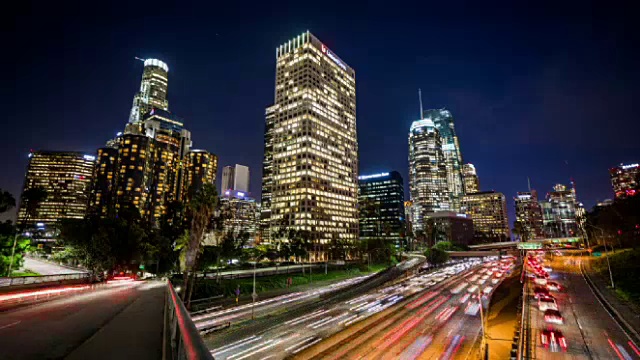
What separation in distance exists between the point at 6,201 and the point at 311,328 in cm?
6098

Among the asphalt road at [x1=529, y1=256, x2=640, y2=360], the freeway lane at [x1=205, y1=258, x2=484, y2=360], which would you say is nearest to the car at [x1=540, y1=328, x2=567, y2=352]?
the asphalt road at [x1=529, y1=256, x2=640, y2=360]

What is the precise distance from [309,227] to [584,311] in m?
124

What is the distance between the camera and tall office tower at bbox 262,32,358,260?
16962 cm

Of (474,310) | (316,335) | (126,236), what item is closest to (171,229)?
(126,236)

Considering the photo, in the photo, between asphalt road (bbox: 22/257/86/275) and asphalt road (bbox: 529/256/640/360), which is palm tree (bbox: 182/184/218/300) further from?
asphalt road (bbox: 529/256/640/360)

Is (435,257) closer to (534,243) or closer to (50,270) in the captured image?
(534,243)

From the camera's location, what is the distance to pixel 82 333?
11.1 m

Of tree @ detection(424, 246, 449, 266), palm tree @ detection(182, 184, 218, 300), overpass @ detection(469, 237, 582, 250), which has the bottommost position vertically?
tree @ detection(424, 246, 449, 266)

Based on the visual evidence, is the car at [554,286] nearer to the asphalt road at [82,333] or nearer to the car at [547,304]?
the car at [547,304]

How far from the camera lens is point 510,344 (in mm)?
40188

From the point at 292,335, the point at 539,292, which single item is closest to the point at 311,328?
the point at 292,335

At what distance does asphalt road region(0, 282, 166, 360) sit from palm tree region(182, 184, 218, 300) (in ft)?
114

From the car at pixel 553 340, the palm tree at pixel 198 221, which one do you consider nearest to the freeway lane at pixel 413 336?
the car at pixel 553 340

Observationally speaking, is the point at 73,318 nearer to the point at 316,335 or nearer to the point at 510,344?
the point at 316,335
